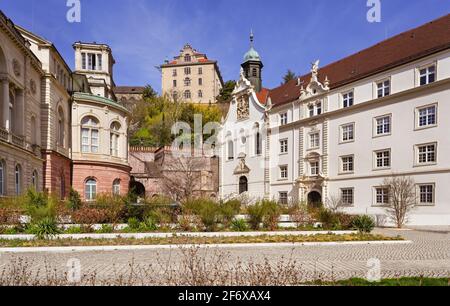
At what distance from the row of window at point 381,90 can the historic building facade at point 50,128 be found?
20.2m

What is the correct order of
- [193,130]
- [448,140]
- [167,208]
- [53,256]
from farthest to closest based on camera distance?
[193,130] < [448,140] < [167,208] < [53,256]

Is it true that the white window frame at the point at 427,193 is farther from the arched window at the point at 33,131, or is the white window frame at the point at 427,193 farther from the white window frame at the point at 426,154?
the arched window at the point at 33,131

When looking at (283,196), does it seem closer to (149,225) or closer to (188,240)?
(149,225)

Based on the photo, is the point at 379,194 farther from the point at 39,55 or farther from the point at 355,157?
the point at 39,55

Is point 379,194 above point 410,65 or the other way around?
the other way around

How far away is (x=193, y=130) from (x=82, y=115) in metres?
30.5

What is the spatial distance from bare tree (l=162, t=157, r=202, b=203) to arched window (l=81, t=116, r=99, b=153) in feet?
32.0

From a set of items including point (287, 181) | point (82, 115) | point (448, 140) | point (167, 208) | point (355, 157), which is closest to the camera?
point (167, 208)

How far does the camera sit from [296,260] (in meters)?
10.5

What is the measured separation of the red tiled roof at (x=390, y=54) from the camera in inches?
1044

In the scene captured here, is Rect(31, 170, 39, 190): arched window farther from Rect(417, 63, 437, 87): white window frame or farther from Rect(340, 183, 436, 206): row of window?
Rect(417, 63, 437, 87): white window frame

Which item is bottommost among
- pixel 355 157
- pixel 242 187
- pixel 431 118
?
pixel 242 187

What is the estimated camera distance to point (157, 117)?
206 ft

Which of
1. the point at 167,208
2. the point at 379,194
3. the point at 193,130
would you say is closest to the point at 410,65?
the point at 379,194
